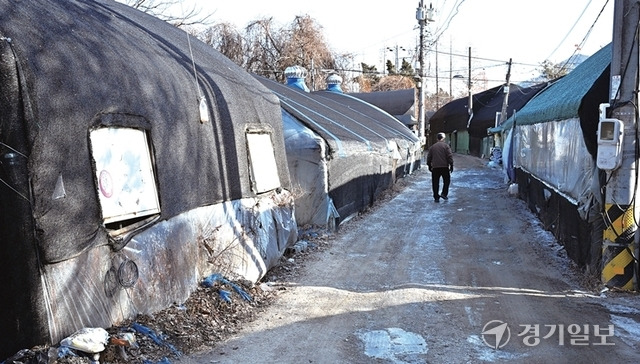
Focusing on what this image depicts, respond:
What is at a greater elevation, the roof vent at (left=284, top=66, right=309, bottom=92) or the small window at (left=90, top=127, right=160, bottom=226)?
the roof vent at (left=284, top=66, right=309, bottom=92)

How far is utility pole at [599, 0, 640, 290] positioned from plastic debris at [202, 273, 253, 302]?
414 centimetres

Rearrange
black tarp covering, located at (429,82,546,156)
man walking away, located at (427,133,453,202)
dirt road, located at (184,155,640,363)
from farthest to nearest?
1. black tarp covering, located at (429,82,546,156)
2. man walking away, located at (427,133,453,202)
3. dirt road, located at (184,155,640,363)

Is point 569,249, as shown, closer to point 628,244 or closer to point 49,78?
point 628,244

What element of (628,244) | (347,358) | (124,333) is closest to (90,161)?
(124,333)

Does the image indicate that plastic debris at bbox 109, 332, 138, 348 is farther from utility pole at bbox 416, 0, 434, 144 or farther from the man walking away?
utility pole at bbox 416, 0, 434, 144

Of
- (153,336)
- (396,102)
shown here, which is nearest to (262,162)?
(153,336)

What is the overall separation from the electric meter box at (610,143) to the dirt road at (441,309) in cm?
147

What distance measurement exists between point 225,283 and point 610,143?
15.2 feet

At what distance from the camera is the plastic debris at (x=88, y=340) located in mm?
3879

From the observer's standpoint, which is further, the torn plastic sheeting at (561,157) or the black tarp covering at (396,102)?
the black tarp covering at (396,102)

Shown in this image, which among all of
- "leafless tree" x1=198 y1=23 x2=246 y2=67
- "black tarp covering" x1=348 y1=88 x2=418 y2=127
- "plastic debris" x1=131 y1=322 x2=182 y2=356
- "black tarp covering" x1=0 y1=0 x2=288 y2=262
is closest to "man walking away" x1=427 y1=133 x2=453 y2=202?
"black tarp covering" x1=0 y1=0 x2=288 y2=262

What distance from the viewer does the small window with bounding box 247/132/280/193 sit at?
25.9ft

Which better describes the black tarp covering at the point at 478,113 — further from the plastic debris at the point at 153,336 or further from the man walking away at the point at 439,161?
the plastic debris at the point at 153,336

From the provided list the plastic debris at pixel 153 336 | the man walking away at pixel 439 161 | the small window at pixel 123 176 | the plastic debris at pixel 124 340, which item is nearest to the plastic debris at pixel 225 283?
the small window at pixel 123 176
